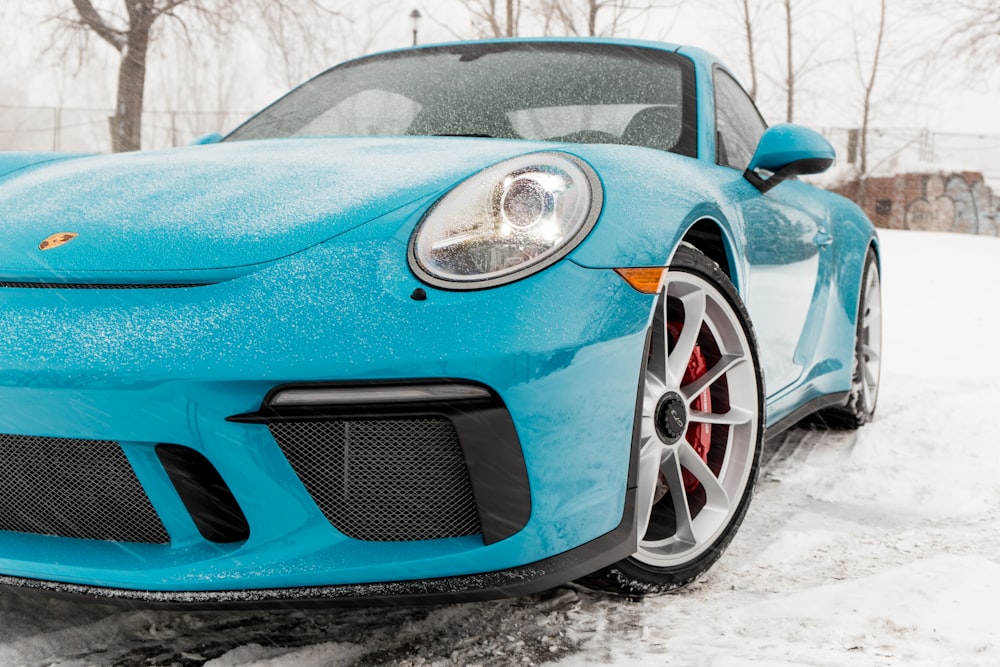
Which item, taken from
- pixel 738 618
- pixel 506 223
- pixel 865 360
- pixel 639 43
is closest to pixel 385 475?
pixel 506 223

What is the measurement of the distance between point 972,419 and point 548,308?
10.0ft

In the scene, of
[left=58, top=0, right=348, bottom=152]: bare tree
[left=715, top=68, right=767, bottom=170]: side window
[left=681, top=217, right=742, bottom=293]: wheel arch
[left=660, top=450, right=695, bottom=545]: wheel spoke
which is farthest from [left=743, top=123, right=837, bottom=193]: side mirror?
[left=58, top=0, right=348, bottom=152]: bare tree

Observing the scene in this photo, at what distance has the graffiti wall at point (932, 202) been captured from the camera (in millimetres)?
24453

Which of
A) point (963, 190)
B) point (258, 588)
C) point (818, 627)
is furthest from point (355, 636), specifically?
point (963, 190)

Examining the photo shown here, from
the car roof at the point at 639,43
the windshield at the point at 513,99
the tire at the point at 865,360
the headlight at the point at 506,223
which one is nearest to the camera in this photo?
the headlight at the point at 506,223

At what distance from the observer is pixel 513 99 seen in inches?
112

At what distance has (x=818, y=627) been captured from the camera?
6.29 feet

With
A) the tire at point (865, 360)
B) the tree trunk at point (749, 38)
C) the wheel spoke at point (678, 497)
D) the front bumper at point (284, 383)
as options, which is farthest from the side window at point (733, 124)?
the tree trunk at point (749, 38)

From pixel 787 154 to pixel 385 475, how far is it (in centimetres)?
167

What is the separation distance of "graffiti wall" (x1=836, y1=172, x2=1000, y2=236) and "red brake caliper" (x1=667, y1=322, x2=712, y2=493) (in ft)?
79.1

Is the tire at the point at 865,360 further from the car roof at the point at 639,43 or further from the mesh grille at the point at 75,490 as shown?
the mesh grille at the point at 75,490

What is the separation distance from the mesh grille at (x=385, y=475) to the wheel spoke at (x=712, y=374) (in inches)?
29.5

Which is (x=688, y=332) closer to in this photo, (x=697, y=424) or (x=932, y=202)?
(x=697, y=424)

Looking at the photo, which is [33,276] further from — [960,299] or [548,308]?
[960,299]
